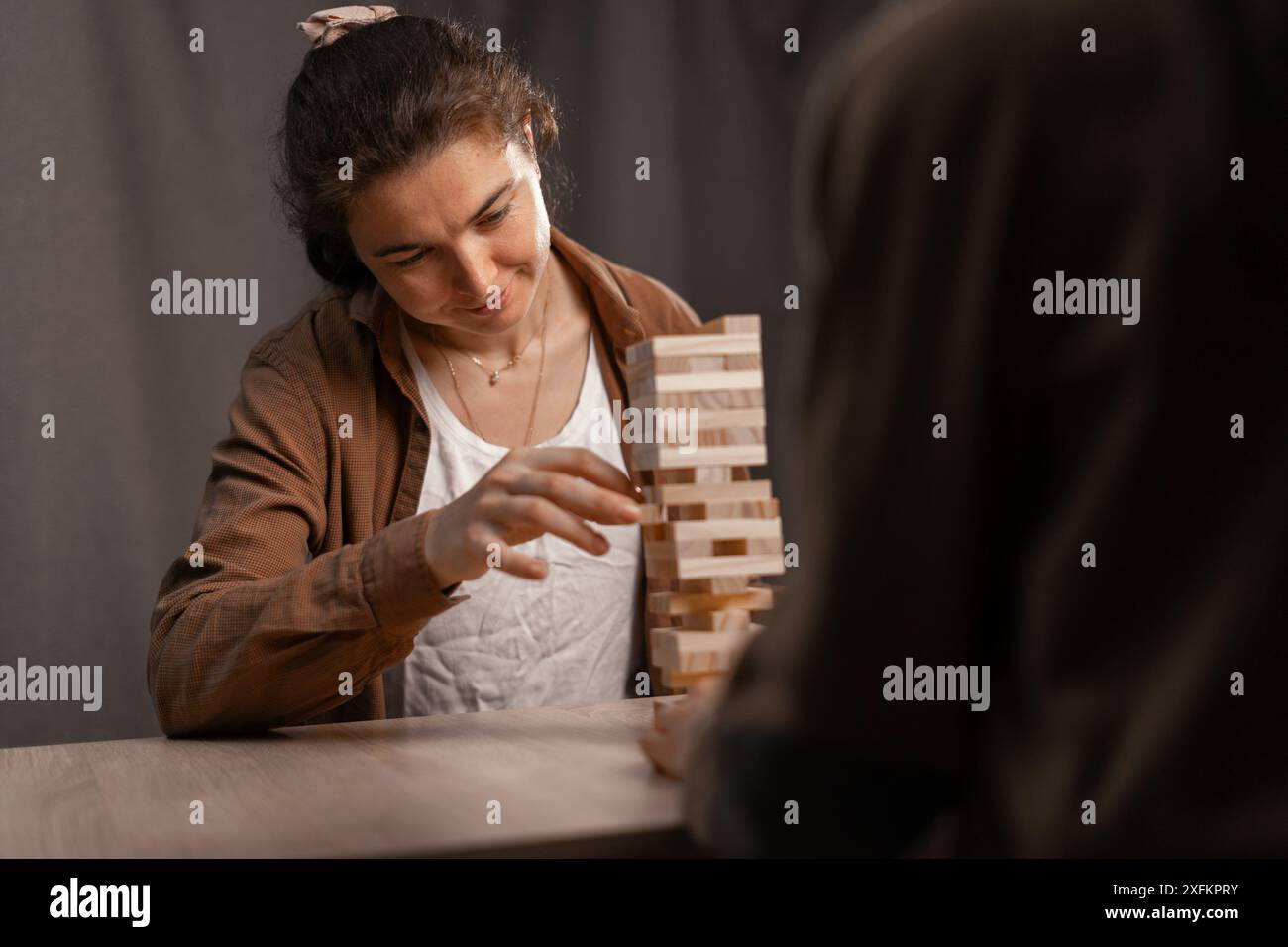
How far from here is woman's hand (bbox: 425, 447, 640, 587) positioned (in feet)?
4.29

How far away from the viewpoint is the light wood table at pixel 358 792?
1028 mm

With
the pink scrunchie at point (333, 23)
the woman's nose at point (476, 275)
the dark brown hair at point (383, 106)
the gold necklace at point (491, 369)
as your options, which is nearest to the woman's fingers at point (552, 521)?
the woman's nose at point (476, 275)

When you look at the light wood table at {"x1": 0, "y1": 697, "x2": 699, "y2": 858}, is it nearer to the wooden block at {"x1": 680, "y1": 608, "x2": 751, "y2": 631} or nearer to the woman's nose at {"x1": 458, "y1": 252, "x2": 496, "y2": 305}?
the wooden block at {"x1": 680, "y1": 608, "x2": 751, "y2": 631}

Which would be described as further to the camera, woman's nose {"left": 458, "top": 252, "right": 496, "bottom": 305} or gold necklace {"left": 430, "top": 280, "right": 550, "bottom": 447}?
gold necklace {"left": 430, "top": 280, "right": 550, "bottom": 447}

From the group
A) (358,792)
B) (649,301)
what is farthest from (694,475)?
(649,301)

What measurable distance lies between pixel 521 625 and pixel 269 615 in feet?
1.98

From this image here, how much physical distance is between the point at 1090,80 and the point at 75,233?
8.46 ft

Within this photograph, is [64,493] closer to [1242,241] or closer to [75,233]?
[75,233]

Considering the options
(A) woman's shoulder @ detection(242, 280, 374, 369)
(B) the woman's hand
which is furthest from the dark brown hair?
(B) the woman's hand

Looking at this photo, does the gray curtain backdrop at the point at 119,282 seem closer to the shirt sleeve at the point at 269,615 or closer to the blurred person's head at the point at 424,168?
the blurred person's head at the point at 424,168

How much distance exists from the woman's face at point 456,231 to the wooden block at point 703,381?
22.1 inches

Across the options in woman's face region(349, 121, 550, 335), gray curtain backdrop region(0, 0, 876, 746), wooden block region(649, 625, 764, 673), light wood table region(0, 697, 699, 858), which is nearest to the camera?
light wood table region(0, 697, 699, 858)

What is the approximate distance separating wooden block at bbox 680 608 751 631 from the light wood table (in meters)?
0.16
